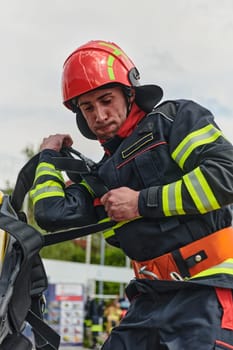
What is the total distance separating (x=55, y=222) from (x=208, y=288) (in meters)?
0.79

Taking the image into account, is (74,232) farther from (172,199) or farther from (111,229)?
(172,199)

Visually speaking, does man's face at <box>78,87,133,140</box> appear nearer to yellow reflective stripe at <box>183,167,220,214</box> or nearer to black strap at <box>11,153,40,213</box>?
black strap at <box>11,153,40,213</box>

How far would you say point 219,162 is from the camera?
8.21 feet

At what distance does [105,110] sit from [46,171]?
400 millimetres

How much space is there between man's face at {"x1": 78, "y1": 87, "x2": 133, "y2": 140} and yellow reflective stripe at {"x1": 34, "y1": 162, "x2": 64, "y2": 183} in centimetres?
27

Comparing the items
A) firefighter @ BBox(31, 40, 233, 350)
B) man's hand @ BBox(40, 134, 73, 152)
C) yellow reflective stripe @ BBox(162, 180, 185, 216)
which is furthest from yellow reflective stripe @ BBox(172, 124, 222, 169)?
man's hand @ BBox(40, 134, 73, 152)

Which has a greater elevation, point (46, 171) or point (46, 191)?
point (46, 171)

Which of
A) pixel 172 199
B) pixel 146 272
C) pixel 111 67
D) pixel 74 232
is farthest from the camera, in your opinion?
pixel 111 67

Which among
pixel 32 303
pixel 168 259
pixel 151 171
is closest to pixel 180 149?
pixel 151 171

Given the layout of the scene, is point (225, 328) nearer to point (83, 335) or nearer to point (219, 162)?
point (219, 162)

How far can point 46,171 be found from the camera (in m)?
2.99

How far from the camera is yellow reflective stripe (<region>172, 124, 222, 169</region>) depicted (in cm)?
258

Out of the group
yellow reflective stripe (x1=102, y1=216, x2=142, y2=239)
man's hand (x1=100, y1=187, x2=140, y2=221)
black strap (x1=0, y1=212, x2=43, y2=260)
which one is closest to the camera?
black strap (x1=0, y1=212, x2=43, y2=260)

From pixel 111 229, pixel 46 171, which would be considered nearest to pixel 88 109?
pixel 46 171
